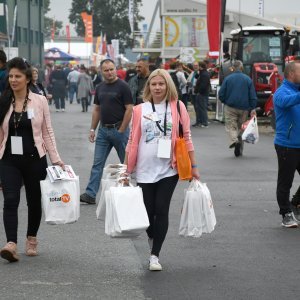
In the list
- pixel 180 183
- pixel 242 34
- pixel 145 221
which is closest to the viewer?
pixel 145 221

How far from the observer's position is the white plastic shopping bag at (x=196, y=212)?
305 inches

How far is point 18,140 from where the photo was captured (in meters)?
8.02

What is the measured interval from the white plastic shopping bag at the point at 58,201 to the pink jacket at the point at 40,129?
0.30 meters

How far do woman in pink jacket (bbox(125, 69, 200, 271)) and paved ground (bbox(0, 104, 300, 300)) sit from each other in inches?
17.5

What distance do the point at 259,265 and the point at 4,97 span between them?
99.7 inches

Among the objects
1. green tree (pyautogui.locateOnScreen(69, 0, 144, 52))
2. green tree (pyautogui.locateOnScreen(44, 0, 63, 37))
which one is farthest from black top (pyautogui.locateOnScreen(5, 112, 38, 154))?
green tree (pyautogui.locateOnScreen(44, 0, 63, 37))

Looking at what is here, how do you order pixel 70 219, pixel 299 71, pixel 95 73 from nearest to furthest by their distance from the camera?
pixel 70 219 < pixel 299 71 < pixel 95 73

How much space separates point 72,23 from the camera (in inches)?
5522

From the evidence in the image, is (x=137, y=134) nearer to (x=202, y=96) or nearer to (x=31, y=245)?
(x=31, y=245)

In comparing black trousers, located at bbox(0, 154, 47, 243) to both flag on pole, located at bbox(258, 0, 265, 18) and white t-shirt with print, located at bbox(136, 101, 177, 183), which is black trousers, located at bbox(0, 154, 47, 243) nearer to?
white t-shirt with print, located at bbox(136, 101, 177, 183)

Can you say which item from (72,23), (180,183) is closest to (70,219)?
(180,183)

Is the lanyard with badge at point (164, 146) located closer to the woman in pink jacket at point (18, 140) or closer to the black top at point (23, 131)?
the woman in pink jacket at point (18, 140)

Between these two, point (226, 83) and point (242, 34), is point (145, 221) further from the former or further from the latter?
point (242, 34)

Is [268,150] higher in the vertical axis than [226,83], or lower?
lower
